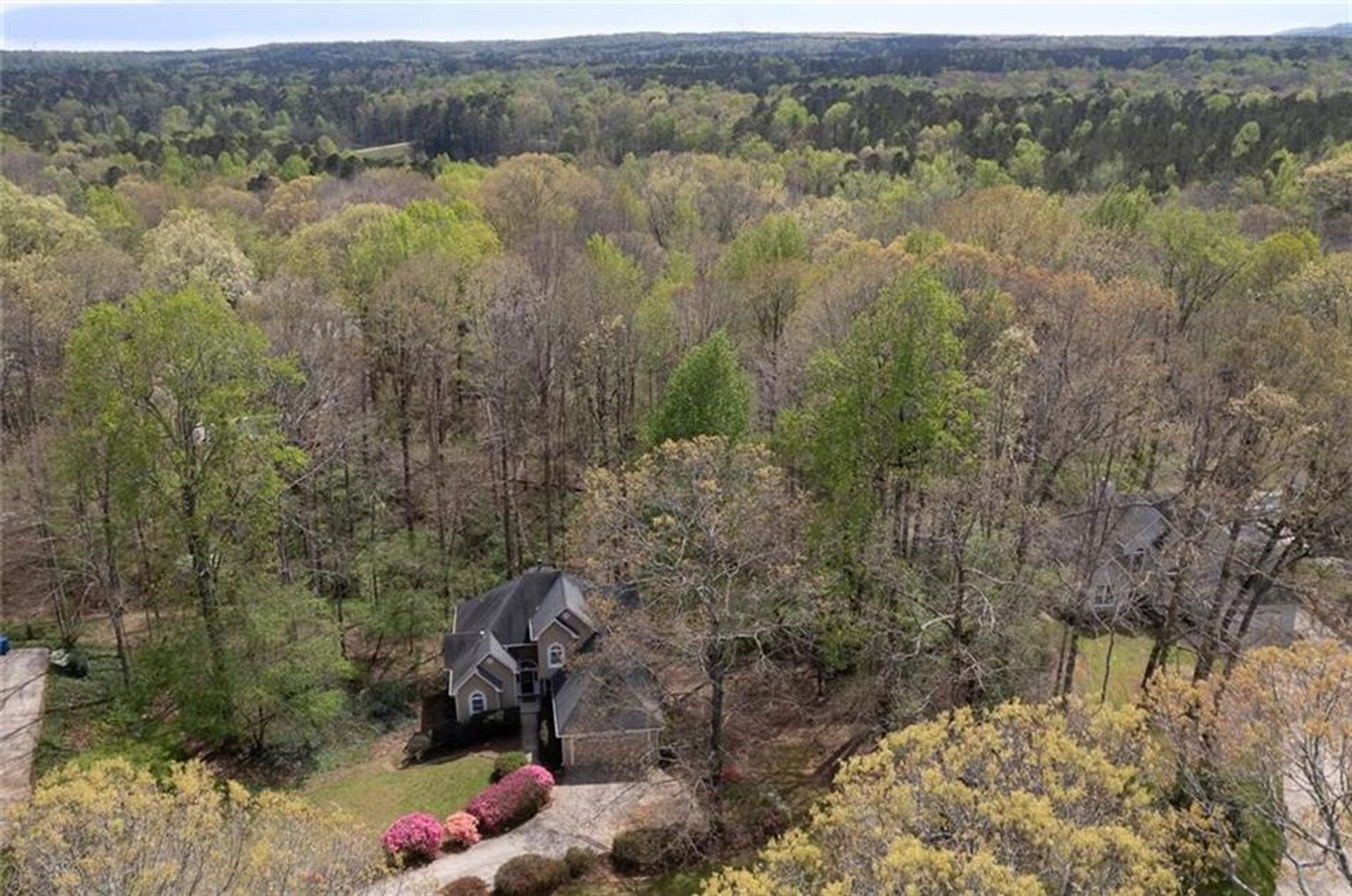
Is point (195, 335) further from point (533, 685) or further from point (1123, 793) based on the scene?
point (1123, 793)

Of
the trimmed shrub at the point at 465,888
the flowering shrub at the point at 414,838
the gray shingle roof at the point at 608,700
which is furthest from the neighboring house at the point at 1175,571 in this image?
the flowering shrub at the point at 414,838

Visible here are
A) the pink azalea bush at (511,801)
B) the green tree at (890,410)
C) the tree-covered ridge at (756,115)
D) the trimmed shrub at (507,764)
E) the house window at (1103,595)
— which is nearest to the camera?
the pink azalea bush at (511,801)

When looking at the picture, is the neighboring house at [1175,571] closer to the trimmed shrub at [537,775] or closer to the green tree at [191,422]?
the trimmed shrub at [537,775]

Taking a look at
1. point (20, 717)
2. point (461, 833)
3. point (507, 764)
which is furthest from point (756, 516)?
point (20, 717)

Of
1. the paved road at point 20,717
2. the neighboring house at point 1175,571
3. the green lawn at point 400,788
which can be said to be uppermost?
the neighboring house at point 1175,571

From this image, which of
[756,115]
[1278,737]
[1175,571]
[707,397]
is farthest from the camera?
[756,115]

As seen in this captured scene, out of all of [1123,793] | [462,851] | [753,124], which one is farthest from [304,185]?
[1123,793]

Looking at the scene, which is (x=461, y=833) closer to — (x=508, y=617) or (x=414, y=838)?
(x=414, y=838)

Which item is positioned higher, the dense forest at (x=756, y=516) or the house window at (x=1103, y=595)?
the dense forest at (x=756, y=516)
